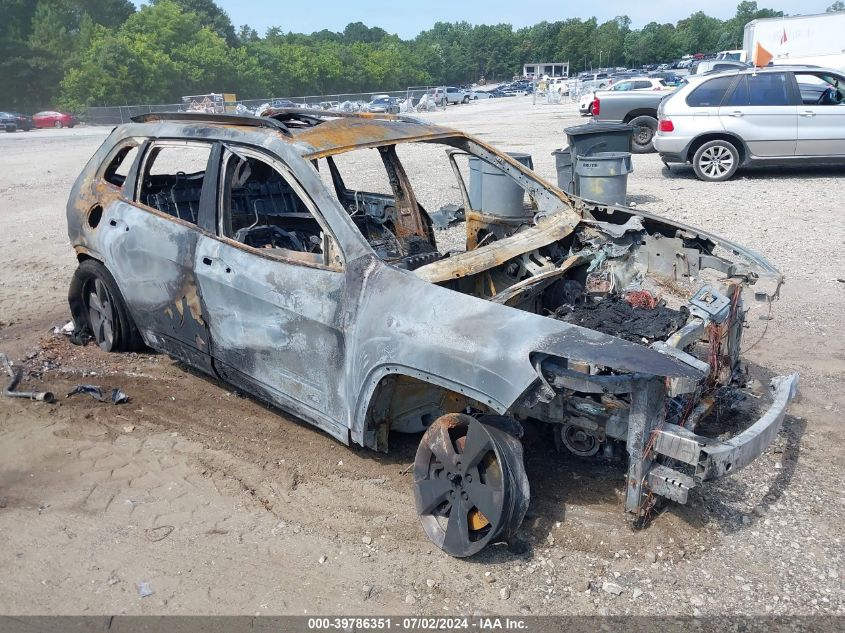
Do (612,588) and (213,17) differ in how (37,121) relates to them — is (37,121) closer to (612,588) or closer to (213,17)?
(612,588)

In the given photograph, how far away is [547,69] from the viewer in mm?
108125

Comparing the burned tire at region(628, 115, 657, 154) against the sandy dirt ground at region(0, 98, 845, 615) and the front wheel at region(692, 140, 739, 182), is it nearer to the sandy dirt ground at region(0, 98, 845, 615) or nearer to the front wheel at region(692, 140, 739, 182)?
the front wheel at region(692, 140, 739, 182)

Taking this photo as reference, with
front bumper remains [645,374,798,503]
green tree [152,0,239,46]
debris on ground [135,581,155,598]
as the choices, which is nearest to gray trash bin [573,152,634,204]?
front bumper remains [645,374,798,503]

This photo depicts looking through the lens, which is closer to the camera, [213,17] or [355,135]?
[355,135]

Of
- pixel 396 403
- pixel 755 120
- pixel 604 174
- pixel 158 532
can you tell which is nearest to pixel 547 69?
pixel 755 120

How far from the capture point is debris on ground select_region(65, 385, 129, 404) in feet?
15.8

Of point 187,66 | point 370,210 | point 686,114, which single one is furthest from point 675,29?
point 370,210

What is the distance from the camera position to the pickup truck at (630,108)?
15633 mm

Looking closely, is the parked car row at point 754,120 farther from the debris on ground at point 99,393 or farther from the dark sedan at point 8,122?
the dark sedan at point 8,122

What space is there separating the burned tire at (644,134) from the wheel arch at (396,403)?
13742 mm

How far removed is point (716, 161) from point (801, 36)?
48.0 feet

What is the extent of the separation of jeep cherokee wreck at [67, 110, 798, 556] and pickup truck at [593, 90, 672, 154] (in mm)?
11654

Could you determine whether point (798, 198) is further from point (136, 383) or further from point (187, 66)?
point (187, 66)

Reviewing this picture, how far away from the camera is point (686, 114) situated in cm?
1173
